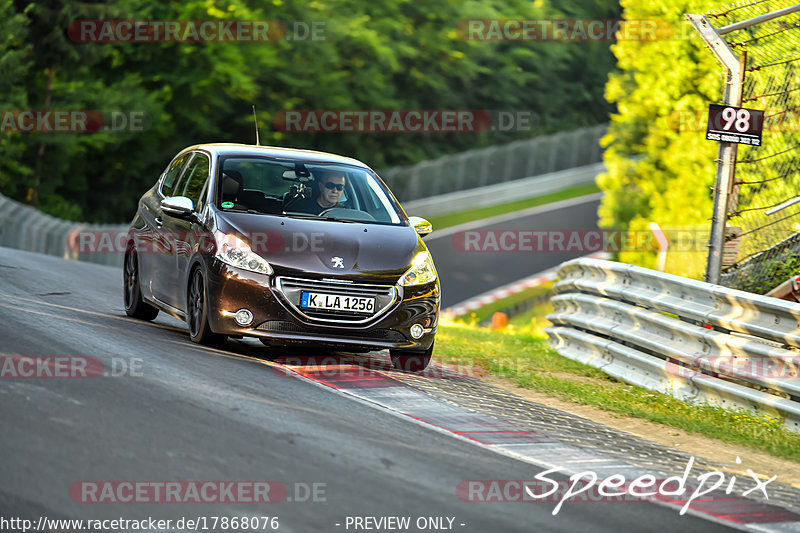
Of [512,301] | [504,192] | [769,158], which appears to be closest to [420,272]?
[769,158]

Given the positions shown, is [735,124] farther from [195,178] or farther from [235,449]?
[235,449]

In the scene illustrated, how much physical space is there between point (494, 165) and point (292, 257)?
4249 cm

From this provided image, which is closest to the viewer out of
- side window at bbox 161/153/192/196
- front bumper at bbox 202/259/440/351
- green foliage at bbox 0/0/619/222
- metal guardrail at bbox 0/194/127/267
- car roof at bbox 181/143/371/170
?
front bumper at bbox 202/259/440/351

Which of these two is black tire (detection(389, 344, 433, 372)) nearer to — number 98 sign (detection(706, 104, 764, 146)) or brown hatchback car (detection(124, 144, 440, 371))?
brown hatchback car (detection(124, 144, 440, 371))

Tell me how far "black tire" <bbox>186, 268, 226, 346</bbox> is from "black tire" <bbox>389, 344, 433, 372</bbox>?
5.05 feet

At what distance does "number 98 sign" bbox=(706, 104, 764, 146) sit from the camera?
11.1 metres

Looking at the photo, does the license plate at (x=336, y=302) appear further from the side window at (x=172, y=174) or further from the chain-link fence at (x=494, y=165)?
Answer: the chain-link fence at (x=494, y=165)

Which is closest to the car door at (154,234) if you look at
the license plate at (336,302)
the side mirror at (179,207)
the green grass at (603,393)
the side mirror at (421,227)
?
the side mirror at (179,207)

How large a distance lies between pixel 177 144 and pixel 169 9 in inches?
201

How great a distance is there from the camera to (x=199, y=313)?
990cm

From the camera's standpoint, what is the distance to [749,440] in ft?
29.2

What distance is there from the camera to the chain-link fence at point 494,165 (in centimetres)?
4881

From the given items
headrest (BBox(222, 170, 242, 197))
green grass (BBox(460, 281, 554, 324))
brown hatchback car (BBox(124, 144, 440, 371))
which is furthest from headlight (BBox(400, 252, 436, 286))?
green grass (BBox(460, 281, 554, 324))

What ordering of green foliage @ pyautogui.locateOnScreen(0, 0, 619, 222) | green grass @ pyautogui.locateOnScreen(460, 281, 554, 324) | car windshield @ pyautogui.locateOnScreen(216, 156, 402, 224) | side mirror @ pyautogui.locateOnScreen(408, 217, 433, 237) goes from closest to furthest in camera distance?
1. car windshield @ pyautogui.locateOnScreen(216, 156, 402, 224)
2. side mirror @ pyautogui.locateOnScreen(408, 217, 433, 237)
3. green grass @ pyautogui.locateOnScreen(460, 281, 554, 324)
4. green foliage @ pyautogui.locateOnScreen(0, 0, 619, 222)
